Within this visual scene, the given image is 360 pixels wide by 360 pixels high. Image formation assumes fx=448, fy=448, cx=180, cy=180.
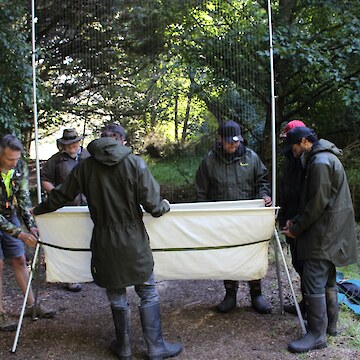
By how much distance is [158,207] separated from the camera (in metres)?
2.98

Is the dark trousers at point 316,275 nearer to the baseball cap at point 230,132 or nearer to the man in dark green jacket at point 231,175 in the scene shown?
the man in dark green jacket at point 231,175

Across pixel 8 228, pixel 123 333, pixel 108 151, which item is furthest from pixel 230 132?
pixel 8 228

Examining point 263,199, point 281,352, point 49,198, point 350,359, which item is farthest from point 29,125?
point 350,359

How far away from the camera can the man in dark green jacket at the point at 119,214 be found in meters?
2.91

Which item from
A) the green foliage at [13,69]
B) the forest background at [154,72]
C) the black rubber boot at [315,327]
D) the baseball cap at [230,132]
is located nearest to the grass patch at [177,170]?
the forest background at [154,72]

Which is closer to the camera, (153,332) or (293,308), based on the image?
(153,332)

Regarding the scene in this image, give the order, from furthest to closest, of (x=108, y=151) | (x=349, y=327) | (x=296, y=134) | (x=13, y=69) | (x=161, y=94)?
1. (x=13, y=69)
2. (x=161, y=94)
3. (x=349, y=327)
4. (x=296, y=134)
5. (x=108, y=151)

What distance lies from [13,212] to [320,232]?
7.94 ft

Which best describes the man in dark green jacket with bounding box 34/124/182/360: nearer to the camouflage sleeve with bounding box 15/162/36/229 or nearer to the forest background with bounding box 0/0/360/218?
the camouflage sleeve with bounding box 15/162/36/229

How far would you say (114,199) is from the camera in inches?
115

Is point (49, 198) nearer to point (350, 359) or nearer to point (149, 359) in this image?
point (149, 359)

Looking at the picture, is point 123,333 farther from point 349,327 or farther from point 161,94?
point 161,94

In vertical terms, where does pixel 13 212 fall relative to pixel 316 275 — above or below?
above

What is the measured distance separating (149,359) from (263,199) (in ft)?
4.98
